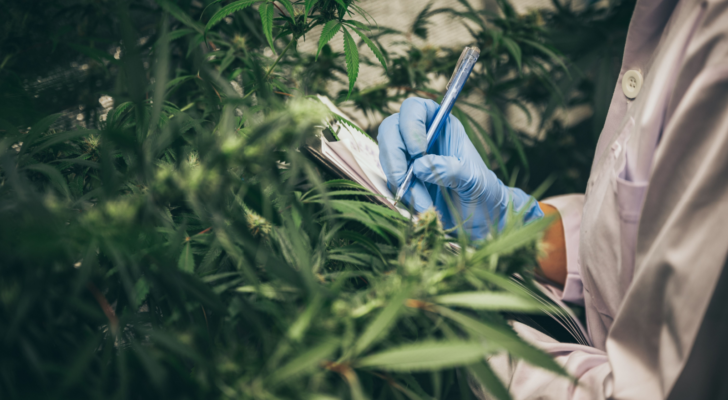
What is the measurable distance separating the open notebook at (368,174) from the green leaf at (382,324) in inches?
8.4

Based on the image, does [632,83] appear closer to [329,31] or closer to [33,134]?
[329,31]

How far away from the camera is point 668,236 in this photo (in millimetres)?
399

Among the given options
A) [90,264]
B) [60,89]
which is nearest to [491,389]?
[90,264]

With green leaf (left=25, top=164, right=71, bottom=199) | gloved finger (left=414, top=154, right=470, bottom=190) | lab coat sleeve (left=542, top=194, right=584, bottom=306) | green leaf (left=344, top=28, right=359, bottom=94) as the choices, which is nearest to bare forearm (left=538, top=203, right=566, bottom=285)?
lab coat sleeve (left=542, top=194, right=584, bottom=306)

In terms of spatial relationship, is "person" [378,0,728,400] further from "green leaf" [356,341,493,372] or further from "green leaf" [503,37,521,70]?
"green leaf" [503,37,521,70]

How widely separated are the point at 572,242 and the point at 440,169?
0.35 metres

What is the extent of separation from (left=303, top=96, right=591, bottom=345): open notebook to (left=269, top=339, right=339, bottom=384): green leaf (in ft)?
0.85

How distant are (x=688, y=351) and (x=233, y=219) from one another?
489 mm

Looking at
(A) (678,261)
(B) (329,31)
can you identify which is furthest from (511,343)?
(B) (329,31)

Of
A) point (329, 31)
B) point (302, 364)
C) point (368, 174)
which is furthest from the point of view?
point (368, 174)

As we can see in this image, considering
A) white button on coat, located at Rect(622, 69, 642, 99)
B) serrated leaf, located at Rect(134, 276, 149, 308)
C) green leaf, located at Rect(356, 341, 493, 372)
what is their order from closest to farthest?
green leaf, located at Rect(356, 341, 493, 372), serrated leaf, located at Rect(134, 276, 149, 308), white button on coat, located at Rect(622, 69, 642, 99)

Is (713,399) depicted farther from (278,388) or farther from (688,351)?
(278,388)

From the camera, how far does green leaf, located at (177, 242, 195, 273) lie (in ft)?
1.12

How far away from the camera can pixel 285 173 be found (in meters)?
0.44
